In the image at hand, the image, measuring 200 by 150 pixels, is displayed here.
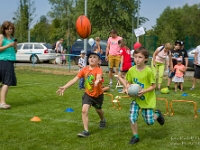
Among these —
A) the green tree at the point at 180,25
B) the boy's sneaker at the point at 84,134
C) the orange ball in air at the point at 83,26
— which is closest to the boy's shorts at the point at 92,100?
the boy's sneaker at the point at 84,134

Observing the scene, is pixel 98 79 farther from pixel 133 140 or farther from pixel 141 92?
pixel 133 140

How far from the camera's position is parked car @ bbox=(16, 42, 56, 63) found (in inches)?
1008

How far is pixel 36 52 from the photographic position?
26.1 meters

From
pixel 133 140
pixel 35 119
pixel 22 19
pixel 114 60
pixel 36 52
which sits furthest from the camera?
pixel 22 19

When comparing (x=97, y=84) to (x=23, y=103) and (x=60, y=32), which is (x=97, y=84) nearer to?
(x=23, y=103)

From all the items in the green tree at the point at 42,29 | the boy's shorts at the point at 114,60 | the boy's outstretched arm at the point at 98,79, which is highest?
the green tree at the point at 42,29

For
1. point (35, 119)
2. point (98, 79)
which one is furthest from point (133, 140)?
point (35, 119)

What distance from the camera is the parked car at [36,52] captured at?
84.0 ft

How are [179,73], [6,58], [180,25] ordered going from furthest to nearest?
[180,25] < [179,73] < [6,58]

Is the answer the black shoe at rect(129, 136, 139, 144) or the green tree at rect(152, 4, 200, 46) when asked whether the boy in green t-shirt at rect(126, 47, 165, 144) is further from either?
the green tree at rect(152, 4, 200, 46)

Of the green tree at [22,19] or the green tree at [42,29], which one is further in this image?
the green tree at [42,29]

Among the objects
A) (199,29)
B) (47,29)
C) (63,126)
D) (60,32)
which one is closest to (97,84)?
(63,126)

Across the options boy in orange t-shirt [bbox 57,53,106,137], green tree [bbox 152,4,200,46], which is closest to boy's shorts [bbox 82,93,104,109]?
boy in orange t-shirt [bbox 57,53,106,137]

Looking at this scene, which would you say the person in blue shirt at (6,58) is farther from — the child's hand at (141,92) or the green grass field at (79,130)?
the child's hand at (141,92)
